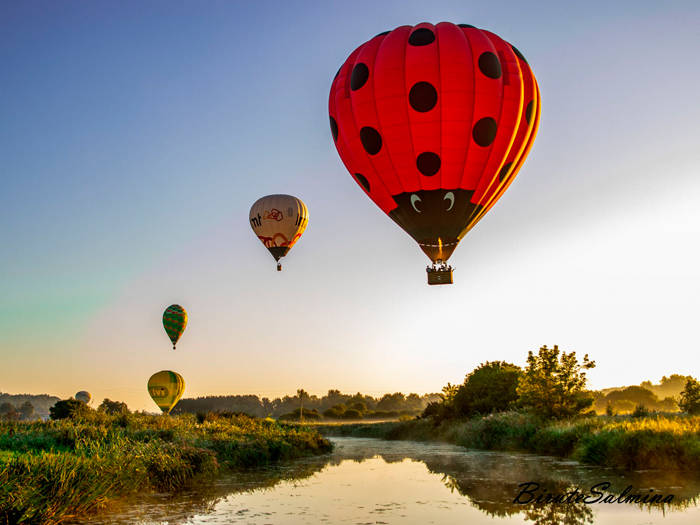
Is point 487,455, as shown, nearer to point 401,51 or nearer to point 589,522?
point 589,522

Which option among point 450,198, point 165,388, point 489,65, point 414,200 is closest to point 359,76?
point 489,65

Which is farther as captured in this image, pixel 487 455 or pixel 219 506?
pixel 487 455

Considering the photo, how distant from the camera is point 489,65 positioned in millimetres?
15766

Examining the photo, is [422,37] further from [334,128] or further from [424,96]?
[334,128]

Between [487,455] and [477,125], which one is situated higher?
[477,125]

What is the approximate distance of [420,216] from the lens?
16344 mm

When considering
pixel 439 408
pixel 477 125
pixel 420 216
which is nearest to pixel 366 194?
pixel 420 216

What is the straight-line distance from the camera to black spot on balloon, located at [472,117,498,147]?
1571 centimetres

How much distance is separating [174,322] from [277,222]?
17.9 m

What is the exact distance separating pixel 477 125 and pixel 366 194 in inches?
159

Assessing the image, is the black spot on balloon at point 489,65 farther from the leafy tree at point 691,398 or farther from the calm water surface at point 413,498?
the leafy tree at point 691,398

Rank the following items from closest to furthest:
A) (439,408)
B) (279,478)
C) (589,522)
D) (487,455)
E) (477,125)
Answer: (589,522)
(477,125)
(279,478)
(487,455)
(439,408)

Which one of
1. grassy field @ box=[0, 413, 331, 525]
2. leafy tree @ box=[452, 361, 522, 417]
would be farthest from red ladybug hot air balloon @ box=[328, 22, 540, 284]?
leafy tree @ box=[452, 361, 522, 417]

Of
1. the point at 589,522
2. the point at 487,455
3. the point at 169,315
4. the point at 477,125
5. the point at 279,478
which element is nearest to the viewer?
the point at 589,522
